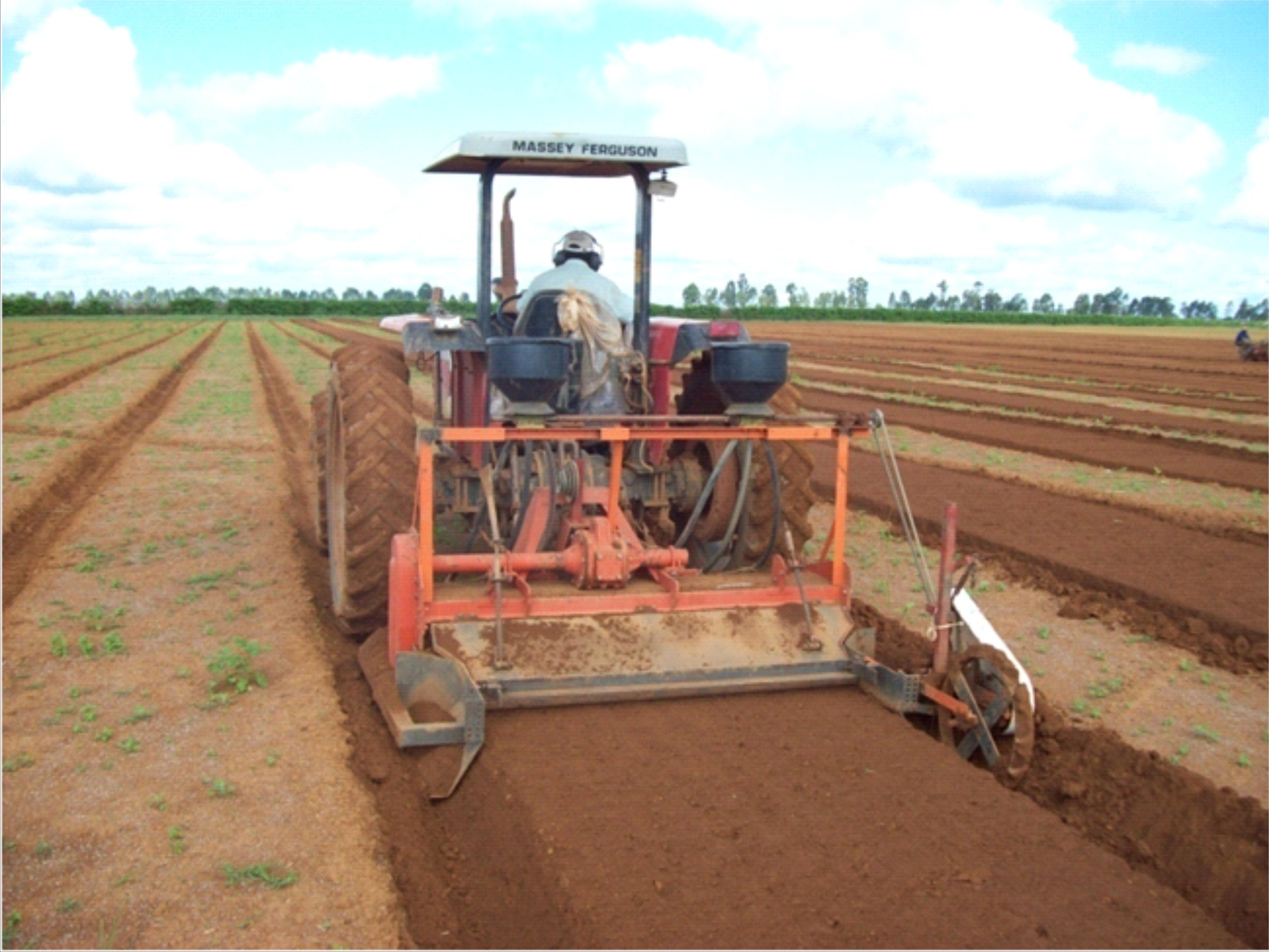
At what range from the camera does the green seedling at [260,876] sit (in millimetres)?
3875

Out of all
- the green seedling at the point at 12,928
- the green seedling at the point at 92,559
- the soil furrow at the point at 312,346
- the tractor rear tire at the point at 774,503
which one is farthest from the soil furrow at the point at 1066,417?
the green seedling at the point at 12,928

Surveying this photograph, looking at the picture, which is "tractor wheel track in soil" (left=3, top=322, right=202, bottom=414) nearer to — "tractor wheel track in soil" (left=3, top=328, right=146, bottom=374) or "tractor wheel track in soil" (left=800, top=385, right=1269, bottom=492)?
"tractor wheel track in soil" (left=3, top=328, right=146, bottom=374)

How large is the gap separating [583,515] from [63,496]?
23.7 ft

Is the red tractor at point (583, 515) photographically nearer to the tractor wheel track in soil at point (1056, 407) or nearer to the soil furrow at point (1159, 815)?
the soil furrow at point (1159, 815)

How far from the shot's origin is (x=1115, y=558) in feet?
28.3

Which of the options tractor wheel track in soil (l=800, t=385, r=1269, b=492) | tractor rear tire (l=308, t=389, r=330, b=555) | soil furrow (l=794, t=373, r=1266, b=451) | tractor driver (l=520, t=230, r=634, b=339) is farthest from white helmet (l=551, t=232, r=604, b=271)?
soil furrow (l=794, t=373, r=1266, b=451)

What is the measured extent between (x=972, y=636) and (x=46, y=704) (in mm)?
4156

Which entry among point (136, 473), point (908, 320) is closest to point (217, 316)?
point (908, 320)

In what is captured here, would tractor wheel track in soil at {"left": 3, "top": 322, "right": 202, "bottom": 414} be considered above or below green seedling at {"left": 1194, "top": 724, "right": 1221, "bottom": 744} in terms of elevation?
below

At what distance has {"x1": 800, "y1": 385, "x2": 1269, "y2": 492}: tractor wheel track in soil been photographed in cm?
1280

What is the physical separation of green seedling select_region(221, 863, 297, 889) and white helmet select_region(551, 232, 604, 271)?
3788 mm

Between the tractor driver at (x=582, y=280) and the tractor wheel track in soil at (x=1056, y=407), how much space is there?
10.6 metres

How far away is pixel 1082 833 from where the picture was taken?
182 inches

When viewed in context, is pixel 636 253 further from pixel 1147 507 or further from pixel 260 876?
pixel 1147 507
